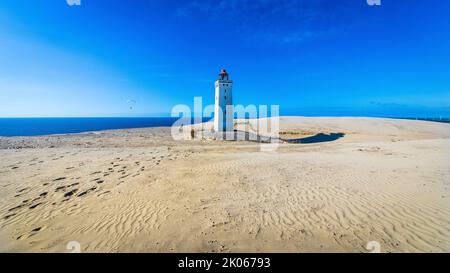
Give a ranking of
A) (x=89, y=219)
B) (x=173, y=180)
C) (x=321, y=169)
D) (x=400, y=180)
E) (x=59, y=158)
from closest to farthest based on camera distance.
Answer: (x=89, y=219) < (x=400, y=180) < (x=173, y=180) < (x=321, y=169) < (x=59, y=158)

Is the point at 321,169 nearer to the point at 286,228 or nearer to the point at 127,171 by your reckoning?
the point at 286,228

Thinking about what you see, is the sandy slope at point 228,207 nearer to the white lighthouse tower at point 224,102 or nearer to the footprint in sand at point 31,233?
the footprint in sand at point 31,233

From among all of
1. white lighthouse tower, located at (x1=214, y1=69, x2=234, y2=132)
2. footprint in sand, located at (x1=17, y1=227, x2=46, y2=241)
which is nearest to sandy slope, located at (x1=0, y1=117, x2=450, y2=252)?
footprint in sand, located at (x1=17, y1=227, x2=46, y2=241)

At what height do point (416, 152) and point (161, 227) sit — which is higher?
point (416, 152)

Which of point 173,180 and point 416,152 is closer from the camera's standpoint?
point 173,180

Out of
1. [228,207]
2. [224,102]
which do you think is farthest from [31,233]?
[224,102]

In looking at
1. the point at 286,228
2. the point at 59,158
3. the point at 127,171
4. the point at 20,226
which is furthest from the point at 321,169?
the point at 59,158
